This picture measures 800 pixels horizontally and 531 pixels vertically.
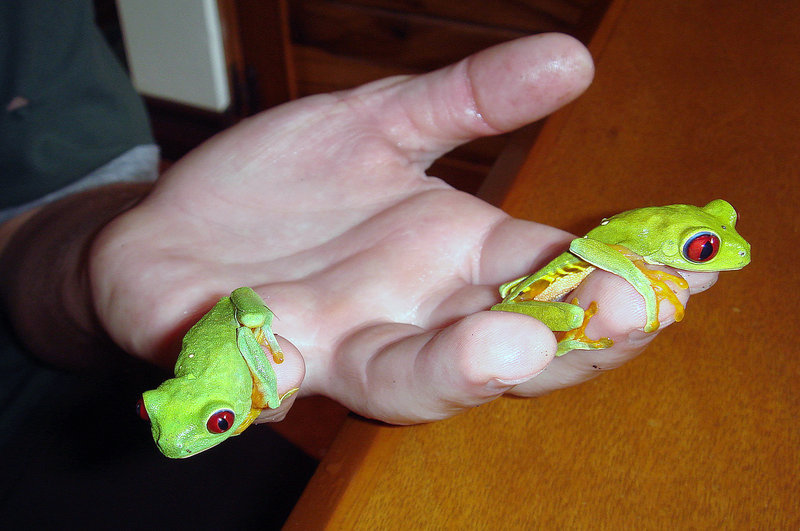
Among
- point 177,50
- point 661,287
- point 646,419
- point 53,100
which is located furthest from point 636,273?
point 177,50

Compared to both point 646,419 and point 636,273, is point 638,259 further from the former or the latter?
point 646,419

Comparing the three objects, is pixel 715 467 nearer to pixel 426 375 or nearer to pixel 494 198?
pixel 426 375

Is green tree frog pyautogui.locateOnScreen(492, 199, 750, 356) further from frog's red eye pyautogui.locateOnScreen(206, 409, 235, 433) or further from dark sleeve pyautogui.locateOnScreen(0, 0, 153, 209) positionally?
dark sleeve pyautogui.locateOnScreen(0, 0, 153, 209)

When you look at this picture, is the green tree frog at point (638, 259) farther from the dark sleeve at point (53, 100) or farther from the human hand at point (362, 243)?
the dark sleeve at point (53, 100)

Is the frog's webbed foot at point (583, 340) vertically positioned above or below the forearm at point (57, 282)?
above

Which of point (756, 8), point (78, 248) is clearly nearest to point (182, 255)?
point (78, 248)

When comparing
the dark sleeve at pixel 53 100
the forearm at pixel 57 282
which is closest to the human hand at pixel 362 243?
the forearm at pixel 57 282

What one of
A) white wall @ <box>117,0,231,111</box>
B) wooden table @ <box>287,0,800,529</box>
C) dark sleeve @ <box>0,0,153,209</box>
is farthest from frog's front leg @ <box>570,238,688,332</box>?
white wall @ <box>117,0,231,111</box>

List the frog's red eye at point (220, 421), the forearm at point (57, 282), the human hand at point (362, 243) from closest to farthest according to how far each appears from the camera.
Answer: the frog's red eye at point (220, 421)
the human hand at point (362, 243)
the forearm at point (57, 282)
